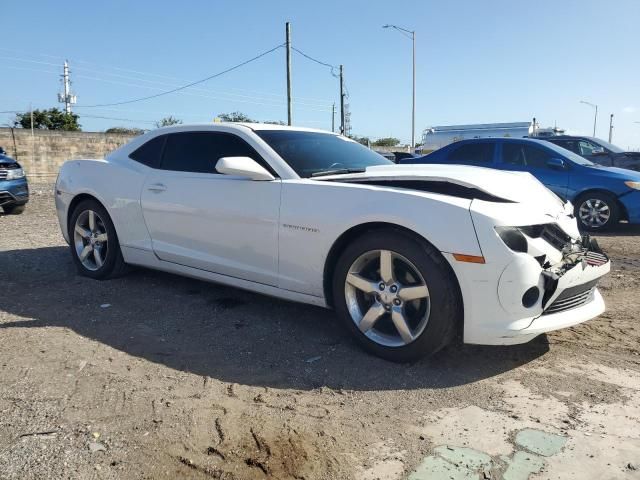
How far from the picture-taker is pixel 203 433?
264 cm

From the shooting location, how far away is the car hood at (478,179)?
345cm

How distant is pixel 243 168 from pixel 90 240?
2.31 metres

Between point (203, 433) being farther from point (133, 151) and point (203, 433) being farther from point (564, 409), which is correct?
point (133, 151)

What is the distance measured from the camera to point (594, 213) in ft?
29.2

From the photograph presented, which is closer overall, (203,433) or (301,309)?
(203,433)

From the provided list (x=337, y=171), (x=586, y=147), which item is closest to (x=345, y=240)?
(x=337, y=171)

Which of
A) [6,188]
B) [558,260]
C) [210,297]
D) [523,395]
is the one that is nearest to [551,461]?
[523,395]

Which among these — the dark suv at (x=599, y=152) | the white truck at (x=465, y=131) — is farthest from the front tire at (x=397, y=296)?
the white truck at (x=465, y=131)

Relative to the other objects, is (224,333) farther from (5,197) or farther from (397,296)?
(5,197)

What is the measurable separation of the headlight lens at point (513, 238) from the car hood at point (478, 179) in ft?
1.10

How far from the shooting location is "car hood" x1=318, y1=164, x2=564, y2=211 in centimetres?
345

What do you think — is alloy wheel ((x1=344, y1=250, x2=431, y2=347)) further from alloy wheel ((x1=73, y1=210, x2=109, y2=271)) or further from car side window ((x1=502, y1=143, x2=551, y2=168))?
car side window ((x1=502, y1=143, x2=551, y2=168))

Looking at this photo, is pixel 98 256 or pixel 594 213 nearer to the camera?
pixel 98 256

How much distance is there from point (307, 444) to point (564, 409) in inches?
54.7
